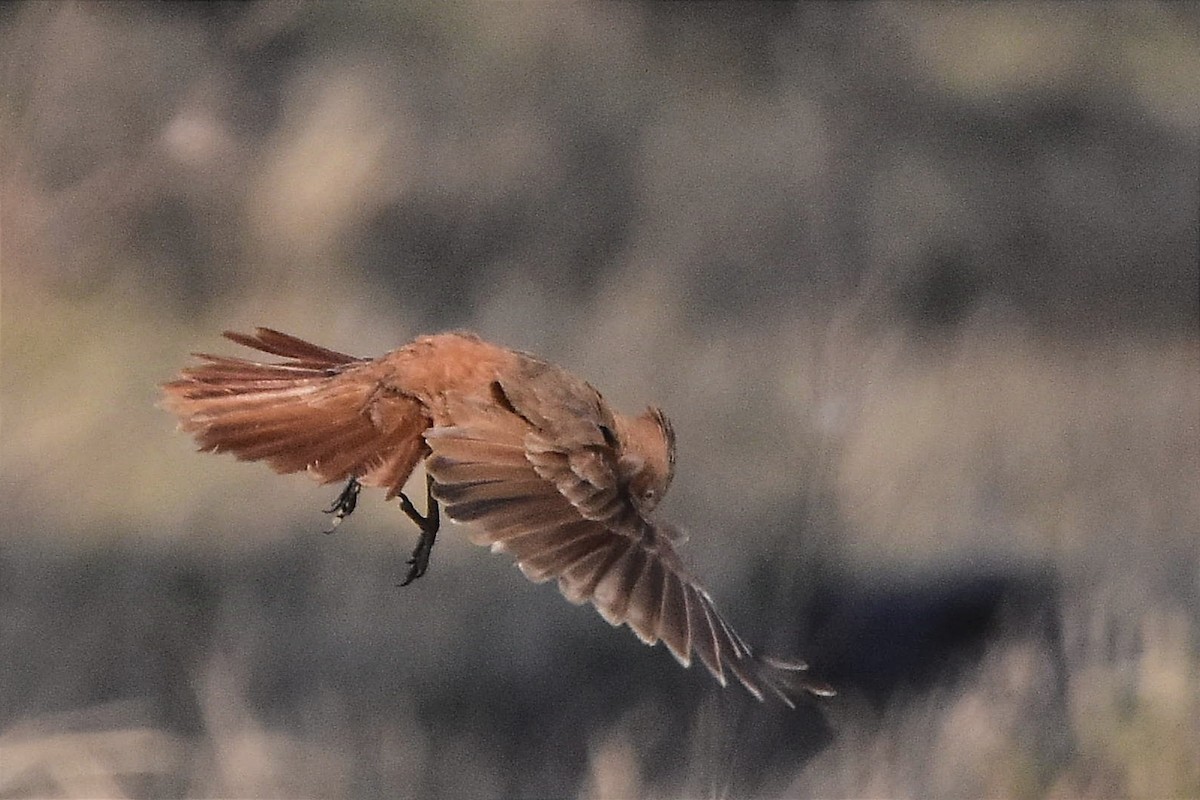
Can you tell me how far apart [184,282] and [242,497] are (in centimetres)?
29

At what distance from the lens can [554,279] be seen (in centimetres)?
182

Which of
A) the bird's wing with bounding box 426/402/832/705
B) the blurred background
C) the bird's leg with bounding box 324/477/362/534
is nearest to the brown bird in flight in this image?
the bird's wing with bounding box 426/402/832/705

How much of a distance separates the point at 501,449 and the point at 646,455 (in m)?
0.22

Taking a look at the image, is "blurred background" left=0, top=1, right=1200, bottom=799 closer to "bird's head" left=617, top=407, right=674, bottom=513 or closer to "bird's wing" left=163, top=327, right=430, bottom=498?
"bird's head" left=617, top=407, right=674, bottom=513

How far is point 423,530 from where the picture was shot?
5.57 feet

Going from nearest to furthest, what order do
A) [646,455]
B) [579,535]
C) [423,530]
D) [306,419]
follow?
[579,535] → [306,419] → [646,455] → [423,530]

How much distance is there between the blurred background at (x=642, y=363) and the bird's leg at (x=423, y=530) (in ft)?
0.10

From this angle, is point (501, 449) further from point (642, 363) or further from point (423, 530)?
point (642, 363)

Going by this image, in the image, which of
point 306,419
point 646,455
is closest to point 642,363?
point 646,455

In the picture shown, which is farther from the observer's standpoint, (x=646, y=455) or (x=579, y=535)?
(x=646, y=455)

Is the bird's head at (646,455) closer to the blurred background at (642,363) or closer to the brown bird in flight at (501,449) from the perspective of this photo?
the brown bird in flight at (501,449)

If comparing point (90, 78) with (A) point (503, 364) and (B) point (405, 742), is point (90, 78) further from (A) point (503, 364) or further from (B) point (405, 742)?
(B) point (405, 742)

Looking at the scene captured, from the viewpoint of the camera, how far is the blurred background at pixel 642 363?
174 cm

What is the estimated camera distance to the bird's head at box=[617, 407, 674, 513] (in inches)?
57.8
